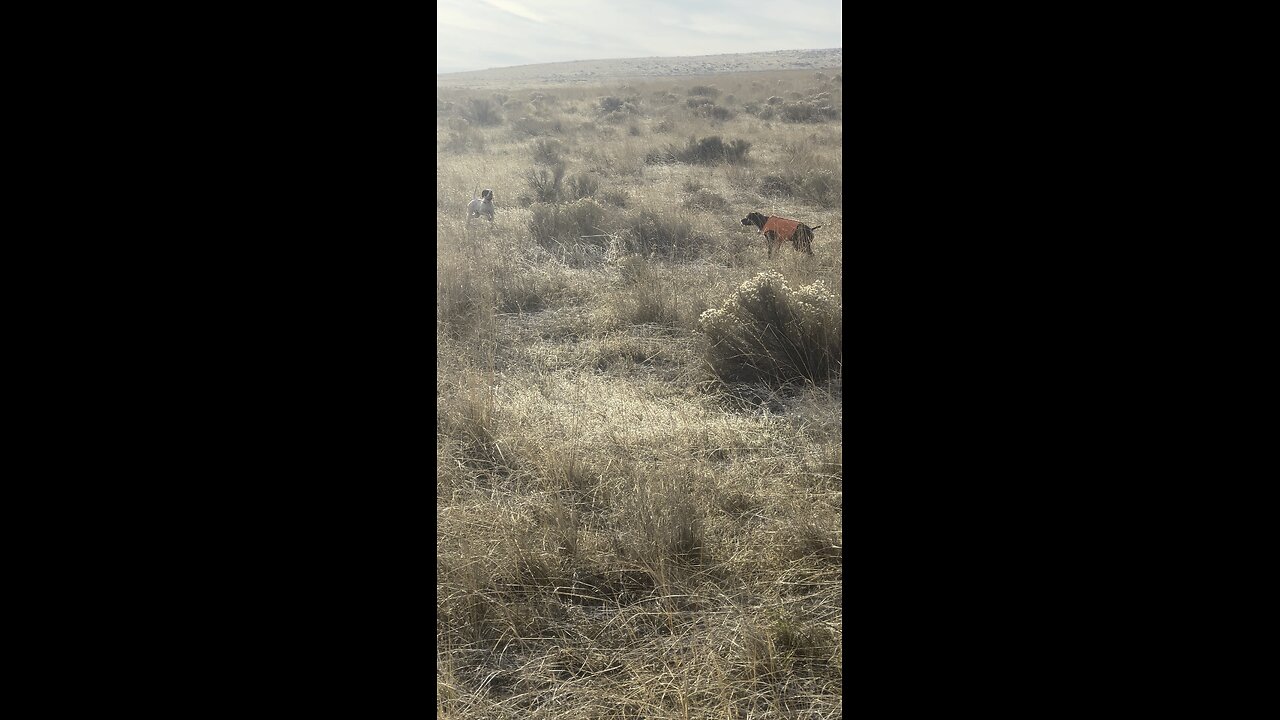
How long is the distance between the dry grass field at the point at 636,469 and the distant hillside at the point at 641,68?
179 ft

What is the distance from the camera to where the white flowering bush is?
450cm

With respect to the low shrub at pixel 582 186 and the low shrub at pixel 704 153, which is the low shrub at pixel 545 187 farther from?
the low shrub at pixel 704 153

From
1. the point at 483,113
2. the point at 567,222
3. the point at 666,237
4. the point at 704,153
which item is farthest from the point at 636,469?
the point at 483,113

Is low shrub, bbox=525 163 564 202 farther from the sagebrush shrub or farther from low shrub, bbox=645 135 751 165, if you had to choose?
low shrub, bbox=645 135 751 165

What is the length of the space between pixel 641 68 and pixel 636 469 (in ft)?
227

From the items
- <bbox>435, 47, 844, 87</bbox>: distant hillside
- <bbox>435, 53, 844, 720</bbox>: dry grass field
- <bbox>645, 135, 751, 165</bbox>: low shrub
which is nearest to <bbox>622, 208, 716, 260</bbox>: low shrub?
<bbox>435, 53, 844, 720</bbox>: dry grass field

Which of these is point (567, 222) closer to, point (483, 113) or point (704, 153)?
point (704, 153)

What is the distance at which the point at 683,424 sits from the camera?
3924 millimetres
